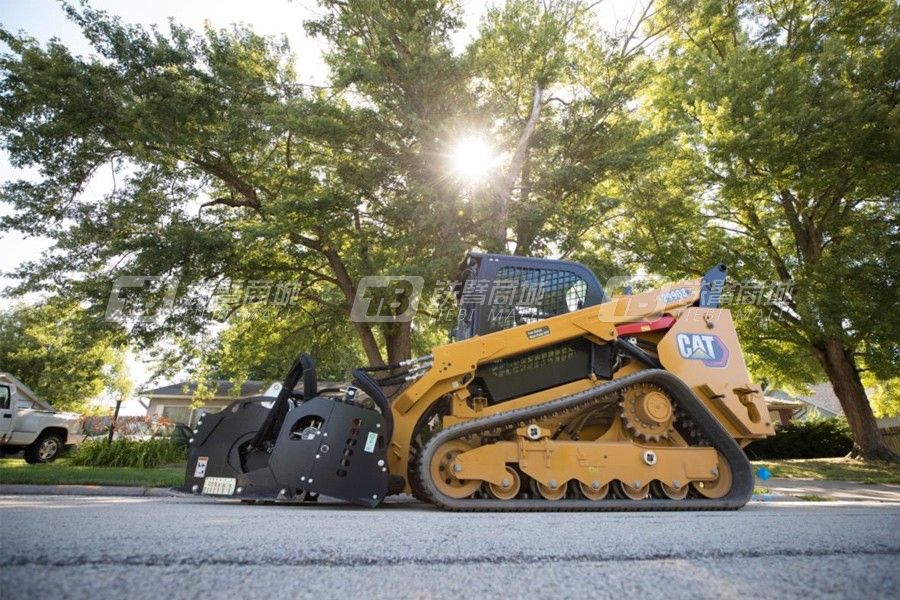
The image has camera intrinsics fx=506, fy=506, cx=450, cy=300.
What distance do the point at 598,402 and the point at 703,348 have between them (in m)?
1.60

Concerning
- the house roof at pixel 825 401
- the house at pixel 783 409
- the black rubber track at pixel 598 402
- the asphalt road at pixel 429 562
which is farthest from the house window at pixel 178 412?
the house roof at pixel 825 401

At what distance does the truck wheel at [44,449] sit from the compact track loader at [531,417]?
49.1 ft

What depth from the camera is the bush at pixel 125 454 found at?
12625 mm

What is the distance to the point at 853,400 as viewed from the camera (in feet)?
56.9

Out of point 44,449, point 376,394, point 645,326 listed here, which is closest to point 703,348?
point 645,326

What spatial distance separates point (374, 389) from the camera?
4.98m

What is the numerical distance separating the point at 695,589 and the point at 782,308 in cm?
1858

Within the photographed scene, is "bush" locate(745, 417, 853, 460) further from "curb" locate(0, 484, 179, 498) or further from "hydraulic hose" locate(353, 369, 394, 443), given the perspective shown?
"curb" locate(0, 484, 179, 498)

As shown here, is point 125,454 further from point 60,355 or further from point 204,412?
point 60,355

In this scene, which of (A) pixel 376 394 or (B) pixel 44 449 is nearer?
(A) pixel 376 394

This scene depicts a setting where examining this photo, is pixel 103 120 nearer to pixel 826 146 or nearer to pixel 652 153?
pixel 652 153

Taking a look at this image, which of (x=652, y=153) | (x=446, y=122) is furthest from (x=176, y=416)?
(x=652, y=153)

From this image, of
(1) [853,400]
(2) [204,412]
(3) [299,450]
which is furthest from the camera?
(1) [853,400]

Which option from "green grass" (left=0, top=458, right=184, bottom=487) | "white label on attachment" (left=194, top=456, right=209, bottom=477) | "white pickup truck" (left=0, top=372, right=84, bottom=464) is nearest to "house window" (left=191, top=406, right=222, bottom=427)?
"white label on attachment" (left=194, top=456, right=209, bottom=477)
